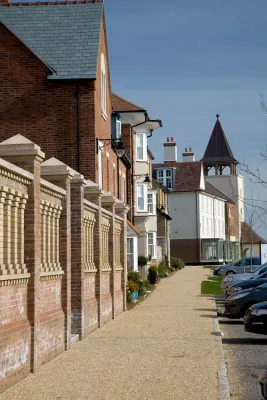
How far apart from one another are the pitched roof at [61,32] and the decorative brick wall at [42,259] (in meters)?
7.70

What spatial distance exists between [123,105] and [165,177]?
4860cm

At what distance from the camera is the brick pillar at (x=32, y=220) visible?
448 inches

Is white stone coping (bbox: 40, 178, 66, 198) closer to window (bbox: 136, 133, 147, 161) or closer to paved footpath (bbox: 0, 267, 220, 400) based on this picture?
paved footpath (bbox: 0, 267, 220, 400)

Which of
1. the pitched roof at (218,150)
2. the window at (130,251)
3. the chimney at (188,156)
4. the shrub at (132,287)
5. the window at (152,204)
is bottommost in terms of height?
the shrub at (132,287)

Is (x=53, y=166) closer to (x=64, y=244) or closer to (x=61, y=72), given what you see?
(x=64, y=244)

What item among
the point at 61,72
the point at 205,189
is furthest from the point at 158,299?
the point at 205,189

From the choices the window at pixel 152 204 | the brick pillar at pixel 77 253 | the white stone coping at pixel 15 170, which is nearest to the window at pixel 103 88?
the brick pillar at pixel 77 253

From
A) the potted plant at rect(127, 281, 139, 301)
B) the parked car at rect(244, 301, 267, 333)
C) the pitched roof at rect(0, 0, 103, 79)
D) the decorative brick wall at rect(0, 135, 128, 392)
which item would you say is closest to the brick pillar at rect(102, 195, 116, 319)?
the decorative brick wall at rect(0, 135, 128, 392)

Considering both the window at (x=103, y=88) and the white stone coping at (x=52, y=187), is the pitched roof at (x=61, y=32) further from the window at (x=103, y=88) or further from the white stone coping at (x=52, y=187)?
the white stone coping at (x=52, y=187)

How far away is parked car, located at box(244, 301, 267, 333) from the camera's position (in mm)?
15664

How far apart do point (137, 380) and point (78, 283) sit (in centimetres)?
558

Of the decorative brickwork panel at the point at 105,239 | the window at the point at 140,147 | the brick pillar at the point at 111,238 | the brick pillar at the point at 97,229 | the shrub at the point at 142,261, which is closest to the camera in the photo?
the brick pillar at the point at 97,229

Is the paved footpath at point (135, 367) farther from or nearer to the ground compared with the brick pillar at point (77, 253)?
nearer to the ground

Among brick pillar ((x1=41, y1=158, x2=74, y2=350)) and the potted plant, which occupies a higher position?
brick pillar ((x1=41, y1=158, x2=74, y2=350))
